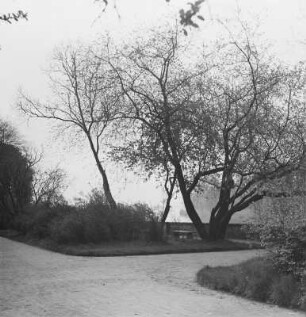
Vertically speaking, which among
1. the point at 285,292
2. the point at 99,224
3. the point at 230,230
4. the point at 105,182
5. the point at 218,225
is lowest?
the point at 285,292

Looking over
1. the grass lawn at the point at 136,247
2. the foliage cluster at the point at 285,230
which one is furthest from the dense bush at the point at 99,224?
the foliage cluster at the point at 285,230

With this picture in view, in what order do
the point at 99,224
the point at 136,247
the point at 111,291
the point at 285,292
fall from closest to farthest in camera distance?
1. the point at 285,292
2. the point at 111,291
3. the point at 136,247
4. the point at 99,224

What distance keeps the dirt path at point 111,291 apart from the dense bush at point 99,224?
6707 mm

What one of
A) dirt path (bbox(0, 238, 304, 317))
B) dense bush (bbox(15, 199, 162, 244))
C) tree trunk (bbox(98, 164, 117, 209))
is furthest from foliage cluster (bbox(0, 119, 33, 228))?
dirt path (bbox(0, 238, 304, 317))

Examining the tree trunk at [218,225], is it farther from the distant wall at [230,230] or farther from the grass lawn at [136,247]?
the distant wall at [230,230]

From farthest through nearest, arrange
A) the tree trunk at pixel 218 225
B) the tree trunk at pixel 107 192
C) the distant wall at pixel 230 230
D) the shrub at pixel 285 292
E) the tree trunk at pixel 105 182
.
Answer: the distant wall at pixel 230 230 < the tree trunk at pixel 105 182 < the tree trunk at pixel 107 192 < the tree trunk at pixel 218 225 < the shrub at pixel 285 292

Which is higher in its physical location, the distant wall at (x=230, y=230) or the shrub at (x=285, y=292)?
the distant wall at (x=230, y=230)

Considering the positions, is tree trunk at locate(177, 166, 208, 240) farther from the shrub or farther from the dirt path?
the shrub

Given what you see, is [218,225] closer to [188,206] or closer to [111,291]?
[188,206]

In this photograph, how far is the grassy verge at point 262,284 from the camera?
10195 millimetres

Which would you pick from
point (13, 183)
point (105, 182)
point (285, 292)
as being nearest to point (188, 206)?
point (105, 182)

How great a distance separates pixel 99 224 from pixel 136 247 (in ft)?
9.28

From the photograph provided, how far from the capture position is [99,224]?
87.8 feet

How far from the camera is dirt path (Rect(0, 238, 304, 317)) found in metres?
9.79
